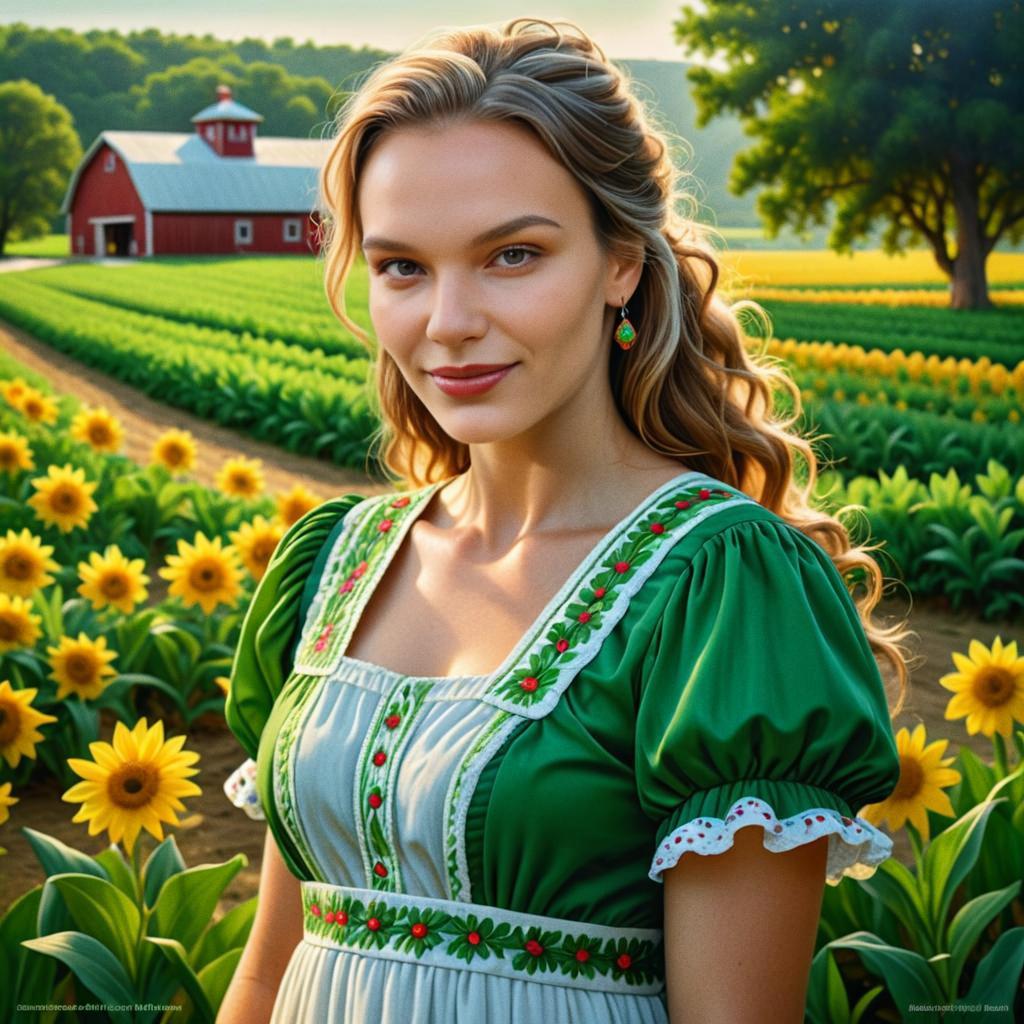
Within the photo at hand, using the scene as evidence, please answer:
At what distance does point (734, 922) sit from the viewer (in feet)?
3.86

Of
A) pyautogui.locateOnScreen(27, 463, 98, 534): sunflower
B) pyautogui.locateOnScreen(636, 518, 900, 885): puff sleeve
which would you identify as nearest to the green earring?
pyautogui.locateOnScreen(636, 518, 900, 885): puff sleeve

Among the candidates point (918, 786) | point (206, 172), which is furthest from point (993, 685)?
point (206, 172)

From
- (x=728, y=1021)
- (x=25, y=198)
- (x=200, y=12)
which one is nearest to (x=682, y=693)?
(x=728, y=1021)

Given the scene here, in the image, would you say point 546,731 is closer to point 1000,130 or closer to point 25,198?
point 1000,130

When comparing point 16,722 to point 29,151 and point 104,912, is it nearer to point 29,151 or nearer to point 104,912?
point 104,912

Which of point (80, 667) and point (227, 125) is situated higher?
point (227, 125)

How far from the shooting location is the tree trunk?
5285 mm

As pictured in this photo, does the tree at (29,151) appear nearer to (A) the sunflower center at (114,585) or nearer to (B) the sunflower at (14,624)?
(A) the sunflower center at (114,585)

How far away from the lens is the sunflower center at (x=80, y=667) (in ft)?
12.0

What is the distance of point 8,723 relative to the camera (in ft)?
9.65

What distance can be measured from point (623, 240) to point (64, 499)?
3.78 meters

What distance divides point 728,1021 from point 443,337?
0.71 m

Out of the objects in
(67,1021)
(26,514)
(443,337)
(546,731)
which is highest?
(443,337)

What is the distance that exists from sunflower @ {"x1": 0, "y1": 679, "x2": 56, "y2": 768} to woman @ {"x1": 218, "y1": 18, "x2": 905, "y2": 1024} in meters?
1.50
